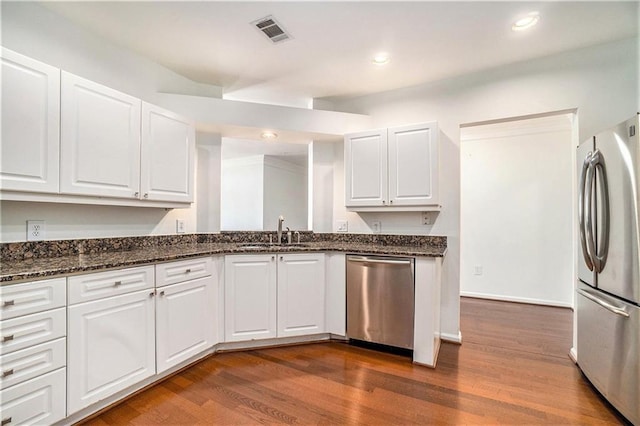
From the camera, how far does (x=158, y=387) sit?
199 cm

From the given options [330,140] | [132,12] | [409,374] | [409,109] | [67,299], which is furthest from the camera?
[330,140]

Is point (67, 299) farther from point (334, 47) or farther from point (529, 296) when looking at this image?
point (529, 296)

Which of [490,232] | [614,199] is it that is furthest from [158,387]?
[490,232]

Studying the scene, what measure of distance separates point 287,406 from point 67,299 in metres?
1.41

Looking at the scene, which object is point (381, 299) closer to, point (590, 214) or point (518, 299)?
point (590, 214)

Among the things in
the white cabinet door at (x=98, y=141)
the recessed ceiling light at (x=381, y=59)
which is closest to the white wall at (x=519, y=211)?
the recessed ceiling light at (x=381, y=59)

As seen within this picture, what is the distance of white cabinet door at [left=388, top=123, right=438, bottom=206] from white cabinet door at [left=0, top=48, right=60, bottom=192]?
8.42 ft

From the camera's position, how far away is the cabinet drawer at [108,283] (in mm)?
1577

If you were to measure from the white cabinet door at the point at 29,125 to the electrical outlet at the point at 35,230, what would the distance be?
0.34 m

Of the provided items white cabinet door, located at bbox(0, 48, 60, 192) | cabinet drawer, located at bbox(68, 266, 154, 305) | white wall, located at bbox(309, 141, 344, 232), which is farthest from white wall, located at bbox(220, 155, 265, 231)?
white cabinet door, located at bbox(0, 48, 60, 192)

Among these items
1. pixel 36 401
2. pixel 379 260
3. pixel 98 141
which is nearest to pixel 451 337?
pixel 379 260

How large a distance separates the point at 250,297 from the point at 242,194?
5.04ft

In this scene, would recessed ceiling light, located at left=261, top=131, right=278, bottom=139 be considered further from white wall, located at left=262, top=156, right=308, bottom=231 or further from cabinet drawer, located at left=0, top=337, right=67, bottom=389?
cabinet drawer, located at left=0, top=337, right=67, bottom=389

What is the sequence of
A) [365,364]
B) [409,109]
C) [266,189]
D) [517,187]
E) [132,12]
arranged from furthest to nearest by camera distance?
[517,187] → [266,189] → [409,109] → [365,364] → [132,12]
